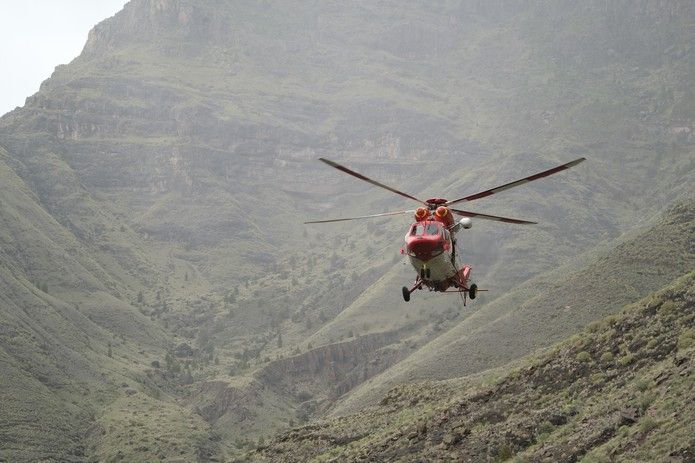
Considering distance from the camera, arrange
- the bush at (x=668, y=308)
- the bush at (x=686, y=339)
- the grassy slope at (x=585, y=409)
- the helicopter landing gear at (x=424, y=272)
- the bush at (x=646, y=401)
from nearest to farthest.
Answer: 1. the helicopter landing gear at (x=424, y=272)
2. the grassy slope at (x=585, y=409)
3. the bush at (x=646, y=401)
4. the bush at (x=686, y=339)
5. the bush at (x=668, y=308)

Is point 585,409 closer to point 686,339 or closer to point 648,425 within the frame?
point 686,339

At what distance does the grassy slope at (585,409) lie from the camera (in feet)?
148

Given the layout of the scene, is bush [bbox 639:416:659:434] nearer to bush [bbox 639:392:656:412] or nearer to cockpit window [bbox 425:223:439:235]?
A: bush [bbox 639:392:656:412]

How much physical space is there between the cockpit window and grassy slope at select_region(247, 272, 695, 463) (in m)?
12.9

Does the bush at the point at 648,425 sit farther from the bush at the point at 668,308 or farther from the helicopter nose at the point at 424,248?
the bush at the point at 668,308

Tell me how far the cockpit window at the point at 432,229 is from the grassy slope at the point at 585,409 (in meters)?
12.9

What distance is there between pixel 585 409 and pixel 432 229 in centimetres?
1787

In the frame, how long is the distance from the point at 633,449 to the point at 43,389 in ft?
455

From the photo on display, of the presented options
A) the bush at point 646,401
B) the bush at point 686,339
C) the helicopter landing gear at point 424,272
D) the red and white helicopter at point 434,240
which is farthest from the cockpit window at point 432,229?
the bush at point 686,339

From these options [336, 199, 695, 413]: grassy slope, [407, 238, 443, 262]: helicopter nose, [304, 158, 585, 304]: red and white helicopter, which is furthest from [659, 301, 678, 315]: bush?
[336, 199, 695, 413]: grassy slope

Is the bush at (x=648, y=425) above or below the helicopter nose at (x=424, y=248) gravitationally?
below

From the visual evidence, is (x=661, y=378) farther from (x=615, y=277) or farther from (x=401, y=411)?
(x=615, y=277)

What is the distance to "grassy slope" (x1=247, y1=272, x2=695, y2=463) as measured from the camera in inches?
1775

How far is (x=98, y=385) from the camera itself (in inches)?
7210
